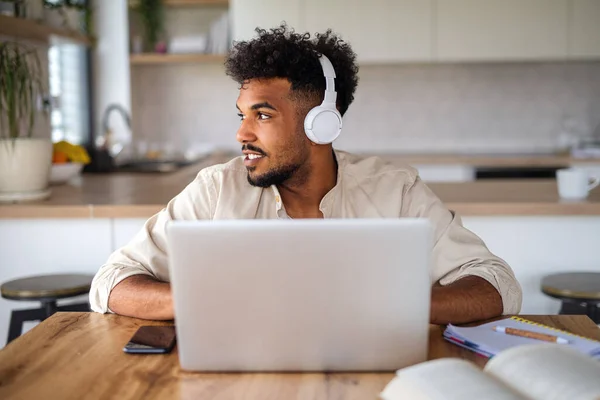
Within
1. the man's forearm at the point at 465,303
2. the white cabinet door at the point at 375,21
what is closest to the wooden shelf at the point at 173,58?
the white cabinet door at the point at 375,21

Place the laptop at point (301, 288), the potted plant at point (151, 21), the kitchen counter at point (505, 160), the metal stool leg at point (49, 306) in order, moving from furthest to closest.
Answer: the potted plant at point (151, 21) < the kitchen counter at point (505, 160) < the metal stool leg at point (49, 306) < the laptop at point (301, 288)

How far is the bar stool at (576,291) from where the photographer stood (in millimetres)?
2344

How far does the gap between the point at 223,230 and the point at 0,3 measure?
2648mm

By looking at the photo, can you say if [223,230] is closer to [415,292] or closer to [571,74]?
[415,292]

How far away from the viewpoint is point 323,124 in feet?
5.74

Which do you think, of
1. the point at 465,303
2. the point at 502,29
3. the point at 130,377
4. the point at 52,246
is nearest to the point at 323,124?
the point at 465,303

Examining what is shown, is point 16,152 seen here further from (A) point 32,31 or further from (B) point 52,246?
(A) point 32,31

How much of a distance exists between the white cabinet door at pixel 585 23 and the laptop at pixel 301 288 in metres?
4.09

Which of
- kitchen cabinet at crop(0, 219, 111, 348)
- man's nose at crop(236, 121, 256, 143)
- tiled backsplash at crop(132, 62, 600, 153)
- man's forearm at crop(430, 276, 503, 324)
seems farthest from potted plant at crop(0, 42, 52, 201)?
tiled backsplash at crop(132, 62, 600, 153)

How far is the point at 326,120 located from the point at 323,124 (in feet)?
0.04

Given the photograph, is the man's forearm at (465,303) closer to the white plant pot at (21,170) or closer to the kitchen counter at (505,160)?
the white plant pot at (21,170)

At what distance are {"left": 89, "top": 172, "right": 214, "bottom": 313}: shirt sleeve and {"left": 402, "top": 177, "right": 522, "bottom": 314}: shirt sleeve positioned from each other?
50cm

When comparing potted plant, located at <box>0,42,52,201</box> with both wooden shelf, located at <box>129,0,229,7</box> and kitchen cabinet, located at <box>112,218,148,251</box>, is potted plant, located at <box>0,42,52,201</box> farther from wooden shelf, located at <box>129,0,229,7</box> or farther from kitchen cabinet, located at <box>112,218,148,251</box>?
wooden shelf, located at <box>129,0,229,7</box>

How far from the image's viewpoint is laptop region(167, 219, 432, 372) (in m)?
1.00
